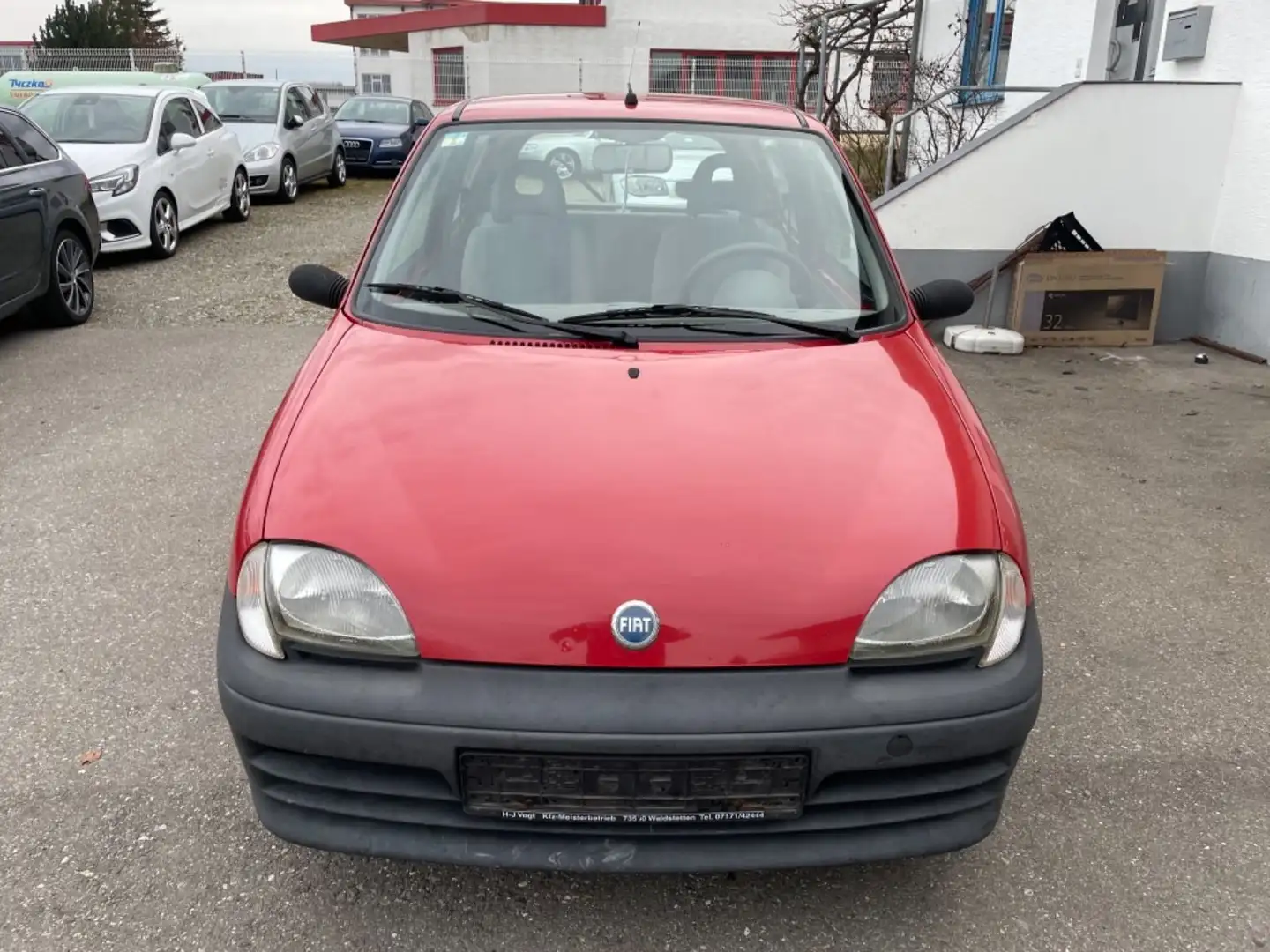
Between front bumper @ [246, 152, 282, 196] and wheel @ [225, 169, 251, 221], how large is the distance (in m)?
1.05

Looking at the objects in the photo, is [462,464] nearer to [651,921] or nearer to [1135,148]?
[651,921]

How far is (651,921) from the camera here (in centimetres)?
234

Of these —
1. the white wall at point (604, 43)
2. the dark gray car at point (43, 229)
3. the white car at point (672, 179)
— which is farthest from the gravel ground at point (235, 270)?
the white wall at point (604, 43)

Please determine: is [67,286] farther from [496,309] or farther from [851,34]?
[851,34]

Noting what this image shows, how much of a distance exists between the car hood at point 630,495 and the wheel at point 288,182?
12.5m

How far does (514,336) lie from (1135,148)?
20.5 feet

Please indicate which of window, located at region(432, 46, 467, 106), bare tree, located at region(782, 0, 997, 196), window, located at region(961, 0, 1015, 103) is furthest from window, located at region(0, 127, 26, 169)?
window, located at region(432, 46, 467, 106)

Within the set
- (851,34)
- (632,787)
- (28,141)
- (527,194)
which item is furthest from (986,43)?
(632,787)

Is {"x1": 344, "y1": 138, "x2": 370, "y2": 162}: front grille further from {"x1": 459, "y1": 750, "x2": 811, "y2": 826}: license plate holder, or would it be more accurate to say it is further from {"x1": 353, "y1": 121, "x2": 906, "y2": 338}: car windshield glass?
{"x1": 459, "y1": 750, "x2": 811, "y2": 826}: license plate holder

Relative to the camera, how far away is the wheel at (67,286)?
7.41 m

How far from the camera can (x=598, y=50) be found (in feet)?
85.6

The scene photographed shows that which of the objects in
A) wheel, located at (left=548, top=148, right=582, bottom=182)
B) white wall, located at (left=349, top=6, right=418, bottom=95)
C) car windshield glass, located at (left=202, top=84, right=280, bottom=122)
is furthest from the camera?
white wall, located at (left=349, top=6, right=418, bottom=95)

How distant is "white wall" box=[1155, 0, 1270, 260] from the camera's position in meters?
6.92

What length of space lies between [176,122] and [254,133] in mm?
3420
